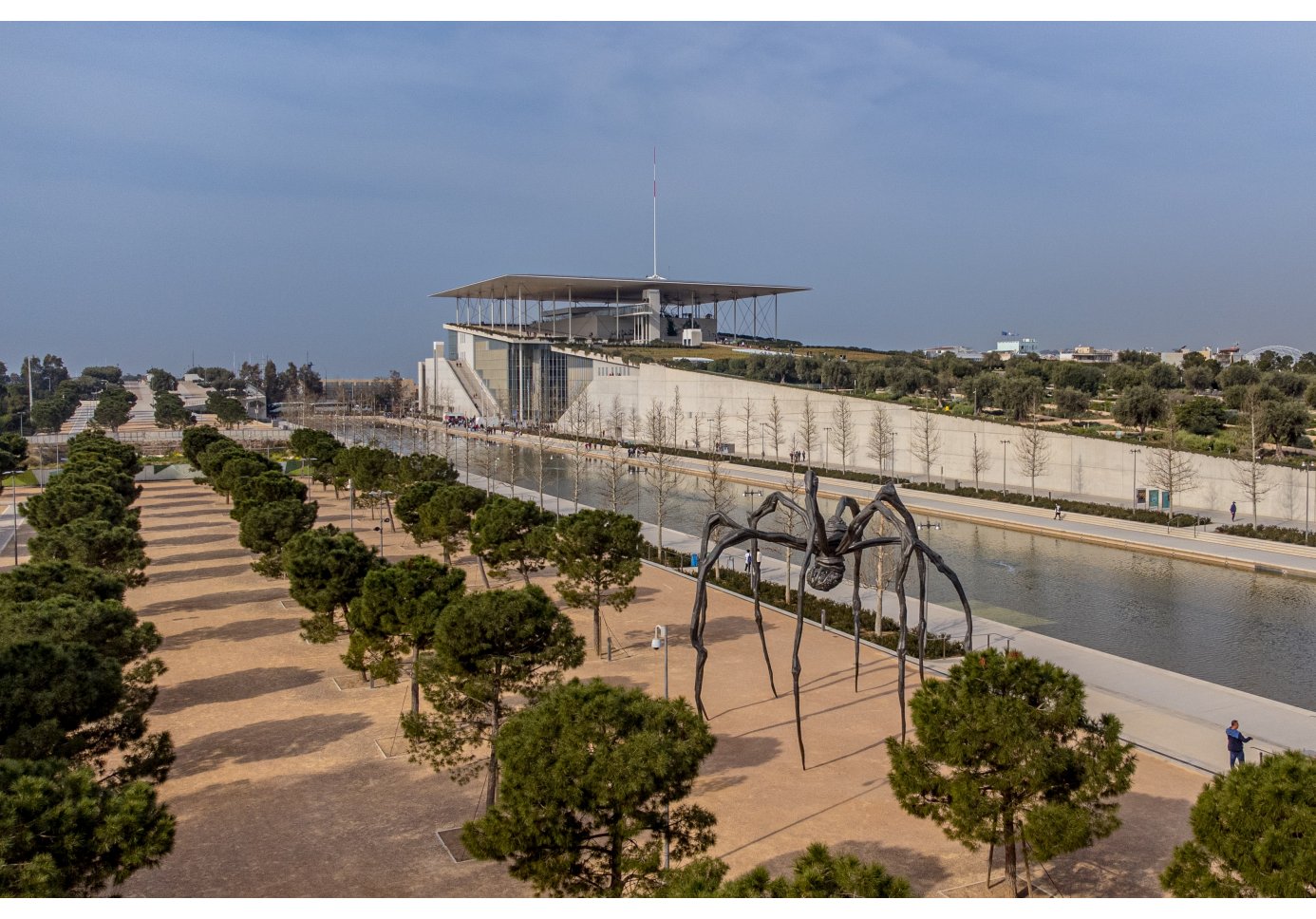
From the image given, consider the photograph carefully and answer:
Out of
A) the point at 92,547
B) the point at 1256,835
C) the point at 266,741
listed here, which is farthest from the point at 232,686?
the point at 1256,835

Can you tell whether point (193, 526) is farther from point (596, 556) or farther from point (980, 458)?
point (980, 458)

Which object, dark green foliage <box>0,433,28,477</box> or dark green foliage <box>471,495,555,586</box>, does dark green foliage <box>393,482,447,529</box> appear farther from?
dark green foliage <box>0,433,28,477</box>

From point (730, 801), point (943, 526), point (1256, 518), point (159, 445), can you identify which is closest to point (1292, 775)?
point (730, 801)

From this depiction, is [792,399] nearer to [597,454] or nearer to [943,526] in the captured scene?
[597,454]

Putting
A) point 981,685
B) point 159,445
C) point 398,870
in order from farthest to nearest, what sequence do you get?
1. point 159,445
2. point 398,870
3. point 981,685

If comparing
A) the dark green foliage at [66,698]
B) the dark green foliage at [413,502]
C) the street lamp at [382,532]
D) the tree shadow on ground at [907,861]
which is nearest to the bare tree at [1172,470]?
the dark green foliage at [413,502]

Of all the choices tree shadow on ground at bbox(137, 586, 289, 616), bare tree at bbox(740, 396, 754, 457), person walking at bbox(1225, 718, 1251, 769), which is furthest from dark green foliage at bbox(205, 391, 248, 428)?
person walking at bbox(1225, 718, 1251, 769)
